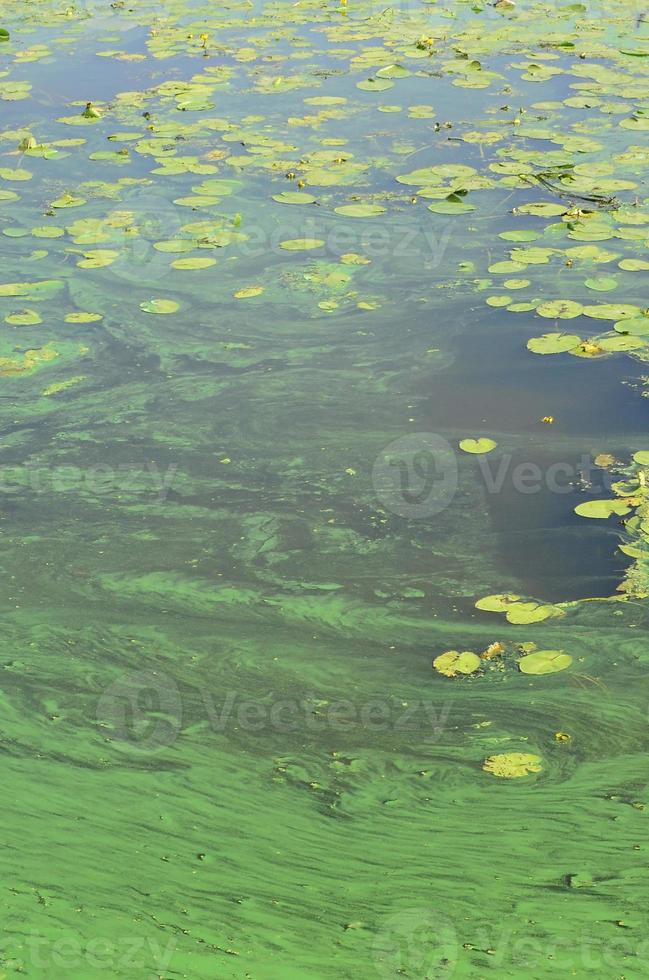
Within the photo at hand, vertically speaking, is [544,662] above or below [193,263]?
below

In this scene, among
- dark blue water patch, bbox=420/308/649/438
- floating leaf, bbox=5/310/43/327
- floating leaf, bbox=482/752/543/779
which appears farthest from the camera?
floating leaf, bbox=5/310/43/327

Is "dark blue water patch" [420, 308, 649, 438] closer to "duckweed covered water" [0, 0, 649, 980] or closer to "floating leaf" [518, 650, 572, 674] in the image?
"duckweed covered water" [0, 0, 649, 980]

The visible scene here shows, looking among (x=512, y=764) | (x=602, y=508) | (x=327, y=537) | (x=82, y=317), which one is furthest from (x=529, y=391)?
(x=82, y=317)

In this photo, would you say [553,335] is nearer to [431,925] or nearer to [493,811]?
[493,811]

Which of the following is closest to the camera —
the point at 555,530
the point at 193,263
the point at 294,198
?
the point at 555,530

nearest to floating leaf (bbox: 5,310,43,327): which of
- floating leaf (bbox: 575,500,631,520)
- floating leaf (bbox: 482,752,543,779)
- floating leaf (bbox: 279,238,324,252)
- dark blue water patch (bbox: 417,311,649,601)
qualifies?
floating leaf (bbox: 279,238,324,252)

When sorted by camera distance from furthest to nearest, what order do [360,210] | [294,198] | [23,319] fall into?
[294,198], [360,210], [23,319]

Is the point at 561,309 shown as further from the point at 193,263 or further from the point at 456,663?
the point at 456,663

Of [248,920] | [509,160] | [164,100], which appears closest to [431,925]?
[248,920]
